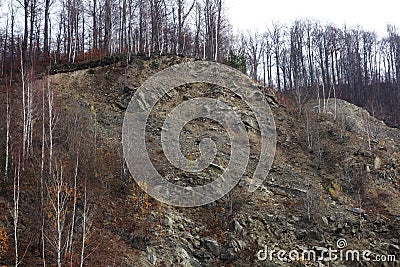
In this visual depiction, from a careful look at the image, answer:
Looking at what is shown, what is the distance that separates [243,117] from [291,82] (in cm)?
1932

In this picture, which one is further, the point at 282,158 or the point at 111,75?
the point at 111,75

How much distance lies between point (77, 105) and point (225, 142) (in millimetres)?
8166

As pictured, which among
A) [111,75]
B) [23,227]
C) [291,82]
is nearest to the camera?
[23,227]

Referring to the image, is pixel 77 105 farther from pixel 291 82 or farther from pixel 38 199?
pixel 291 82

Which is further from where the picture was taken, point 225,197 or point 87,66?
point 87,66

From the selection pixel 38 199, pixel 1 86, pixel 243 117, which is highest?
pixel 1 86

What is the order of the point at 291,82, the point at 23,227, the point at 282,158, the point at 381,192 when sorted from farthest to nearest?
the point at 291,82
the point at 282,158
the point at 381,192
the point at 23,227

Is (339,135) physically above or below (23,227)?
above

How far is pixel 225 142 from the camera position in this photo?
19.4 meters

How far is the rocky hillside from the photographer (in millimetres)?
13250

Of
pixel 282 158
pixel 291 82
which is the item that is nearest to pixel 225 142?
pixel 282 158

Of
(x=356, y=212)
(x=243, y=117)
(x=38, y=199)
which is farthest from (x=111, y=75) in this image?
(x=356, y=212)

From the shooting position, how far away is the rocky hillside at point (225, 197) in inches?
522

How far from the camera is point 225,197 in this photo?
52.3 ft
